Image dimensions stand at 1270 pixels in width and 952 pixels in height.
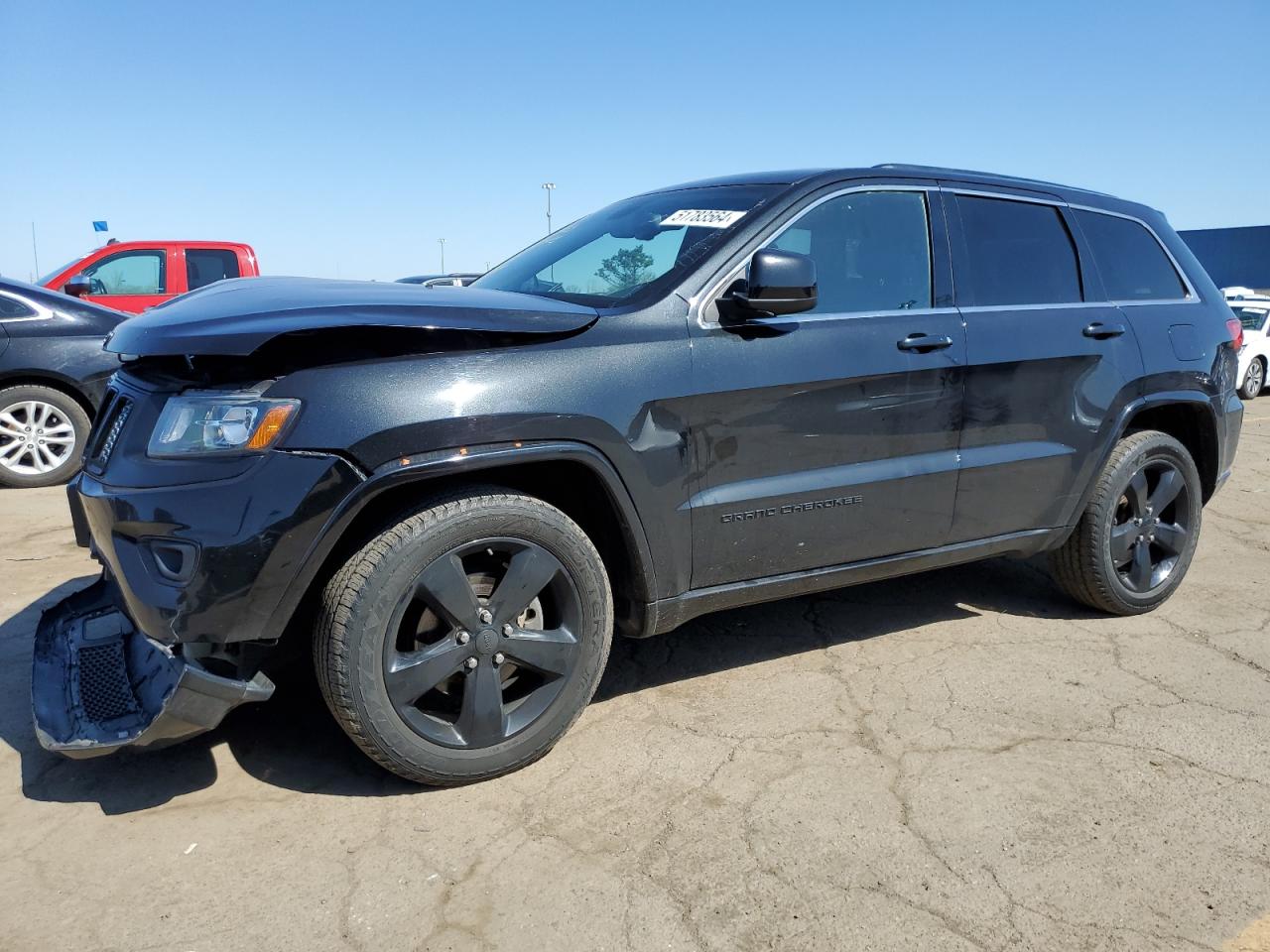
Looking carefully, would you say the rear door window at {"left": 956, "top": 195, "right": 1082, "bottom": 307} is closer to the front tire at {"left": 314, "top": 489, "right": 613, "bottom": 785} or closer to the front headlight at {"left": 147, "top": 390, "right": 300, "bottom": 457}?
the front tire at {"left": 314, "top": 489, "right": 613, "bottom": 785}

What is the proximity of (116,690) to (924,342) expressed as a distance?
8.90 feet

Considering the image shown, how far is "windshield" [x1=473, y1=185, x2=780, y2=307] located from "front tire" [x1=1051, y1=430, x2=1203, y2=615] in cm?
194

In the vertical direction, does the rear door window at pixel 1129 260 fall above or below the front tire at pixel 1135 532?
above

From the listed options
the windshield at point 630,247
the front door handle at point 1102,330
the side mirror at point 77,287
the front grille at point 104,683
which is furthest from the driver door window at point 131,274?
the front door handle at point 1102,330

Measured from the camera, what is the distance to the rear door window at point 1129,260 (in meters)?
4.09

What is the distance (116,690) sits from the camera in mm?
2676

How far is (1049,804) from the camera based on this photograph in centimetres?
271

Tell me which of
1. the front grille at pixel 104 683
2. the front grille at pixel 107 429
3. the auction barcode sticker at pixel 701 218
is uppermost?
the auction barcode sticker at pixel 701 218

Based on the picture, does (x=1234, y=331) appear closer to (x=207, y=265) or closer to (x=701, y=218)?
(x=701, y=218)

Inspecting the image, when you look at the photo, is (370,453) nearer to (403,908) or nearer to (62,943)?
(403,908)

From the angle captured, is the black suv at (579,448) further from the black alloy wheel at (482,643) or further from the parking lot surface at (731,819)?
the parking lot surface at (731,819)

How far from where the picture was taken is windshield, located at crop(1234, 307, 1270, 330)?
14289 mm

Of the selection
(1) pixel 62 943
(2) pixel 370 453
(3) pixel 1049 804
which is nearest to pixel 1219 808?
(3) pixel 1049 804

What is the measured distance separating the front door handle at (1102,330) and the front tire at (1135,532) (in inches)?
18.9
